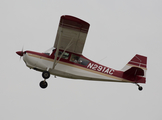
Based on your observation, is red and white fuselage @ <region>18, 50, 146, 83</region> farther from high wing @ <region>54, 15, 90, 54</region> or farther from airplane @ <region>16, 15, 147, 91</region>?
high wing @ <region>54, 15, 90, 54</region>

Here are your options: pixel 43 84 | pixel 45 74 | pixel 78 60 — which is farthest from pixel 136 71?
pixel 43 84

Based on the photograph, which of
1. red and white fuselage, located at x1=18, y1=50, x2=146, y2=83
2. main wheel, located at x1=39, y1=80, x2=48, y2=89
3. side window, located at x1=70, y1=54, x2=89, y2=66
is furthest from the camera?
side window, located at x1=70, y1=54, x2=89, y2=66

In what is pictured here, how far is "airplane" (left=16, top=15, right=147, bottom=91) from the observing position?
11102 mm

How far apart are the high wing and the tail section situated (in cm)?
Answer: 264

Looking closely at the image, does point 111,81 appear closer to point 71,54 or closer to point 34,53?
point 71,54

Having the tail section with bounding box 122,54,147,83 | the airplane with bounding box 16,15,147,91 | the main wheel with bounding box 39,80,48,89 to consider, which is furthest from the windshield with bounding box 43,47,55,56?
the tail section with bounding box 122,54,147,83

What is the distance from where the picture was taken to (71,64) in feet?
37.8

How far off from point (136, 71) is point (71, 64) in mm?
3181

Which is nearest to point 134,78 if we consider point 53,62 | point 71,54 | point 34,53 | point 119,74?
point 119,74

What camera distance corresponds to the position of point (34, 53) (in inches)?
448

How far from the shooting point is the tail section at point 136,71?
37.8 feet

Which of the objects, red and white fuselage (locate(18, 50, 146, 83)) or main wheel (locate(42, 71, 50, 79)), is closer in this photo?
main wheel (locate(42, 71, 50, 79))

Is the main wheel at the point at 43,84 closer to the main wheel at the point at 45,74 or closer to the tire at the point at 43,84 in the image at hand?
the tire at the point at 43,84

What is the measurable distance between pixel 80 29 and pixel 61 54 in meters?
1.77
